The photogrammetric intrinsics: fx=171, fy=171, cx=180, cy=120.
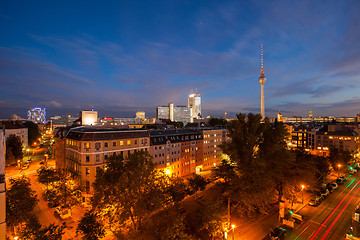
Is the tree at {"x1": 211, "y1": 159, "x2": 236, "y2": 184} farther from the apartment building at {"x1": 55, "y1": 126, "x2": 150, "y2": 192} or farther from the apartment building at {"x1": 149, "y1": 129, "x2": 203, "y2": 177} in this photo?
the apartment building at {"x1": 149, "y1": 129, "x2": 203, "y2": 177}

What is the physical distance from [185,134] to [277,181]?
30713 millimetres

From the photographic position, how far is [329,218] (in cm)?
2631

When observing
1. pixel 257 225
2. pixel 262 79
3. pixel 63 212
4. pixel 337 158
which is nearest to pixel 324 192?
pixel 257 225

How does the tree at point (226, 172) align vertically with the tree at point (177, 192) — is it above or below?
above

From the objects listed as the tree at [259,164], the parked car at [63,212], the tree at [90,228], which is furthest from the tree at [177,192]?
the parked car at [63,212]

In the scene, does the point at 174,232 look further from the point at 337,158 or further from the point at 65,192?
the point at 337,158

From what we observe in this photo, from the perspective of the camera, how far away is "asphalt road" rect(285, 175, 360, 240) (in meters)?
22.5

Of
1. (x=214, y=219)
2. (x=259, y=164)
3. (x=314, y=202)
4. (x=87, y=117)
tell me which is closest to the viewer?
(x=214, y=219)

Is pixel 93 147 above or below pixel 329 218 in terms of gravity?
above

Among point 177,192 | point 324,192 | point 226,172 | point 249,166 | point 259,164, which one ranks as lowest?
point 324,192

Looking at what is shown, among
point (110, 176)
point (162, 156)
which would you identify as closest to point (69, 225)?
point (110, 176)

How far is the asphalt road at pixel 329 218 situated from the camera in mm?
22516

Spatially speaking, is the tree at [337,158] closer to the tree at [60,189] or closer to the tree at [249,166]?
the tree at [249,166]

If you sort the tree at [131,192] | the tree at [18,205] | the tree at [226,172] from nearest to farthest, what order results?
the tree at [131,192]
the tree at [18,205]
the tree at [226,172]
